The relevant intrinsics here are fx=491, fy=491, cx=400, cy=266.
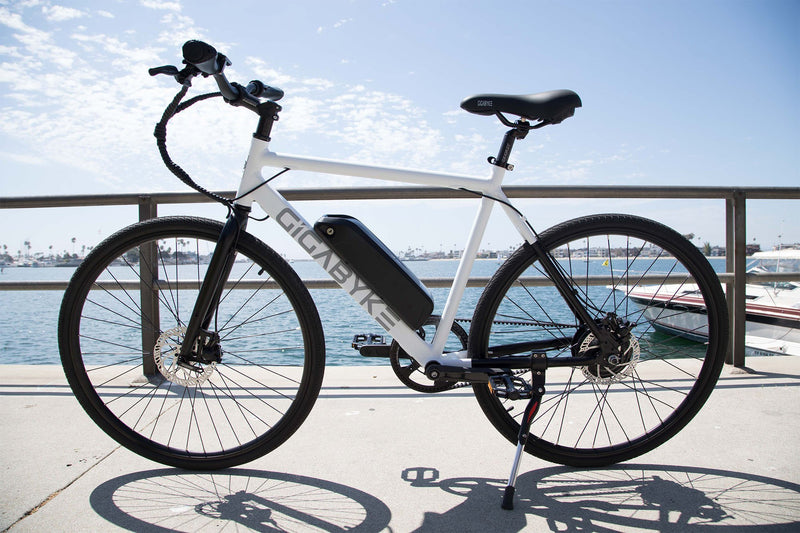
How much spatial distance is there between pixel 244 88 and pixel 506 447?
5.20 feet

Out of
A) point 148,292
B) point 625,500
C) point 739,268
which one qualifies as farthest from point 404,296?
point 739,268

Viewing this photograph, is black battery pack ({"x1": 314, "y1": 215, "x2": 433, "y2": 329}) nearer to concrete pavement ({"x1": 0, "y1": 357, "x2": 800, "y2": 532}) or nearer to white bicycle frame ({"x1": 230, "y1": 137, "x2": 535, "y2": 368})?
white bicycle frame ({"x1": 230, "y1": 137, "x2": 535, "y2": 368})

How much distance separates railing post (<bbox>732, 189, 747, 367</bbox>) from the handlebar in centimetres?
265

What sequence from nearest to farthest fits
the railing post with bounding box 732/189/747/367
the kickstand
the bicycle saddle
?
the kickstand, the bicycle saddle, the railing post with bounding box 732/189/747/367

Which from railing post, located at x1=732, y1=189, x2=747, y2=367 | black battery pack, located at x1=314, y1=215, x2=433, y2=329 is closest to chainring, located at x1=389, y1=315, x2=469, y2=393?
black battery pack, located at x1=314, y1=215, x2=433, y2=329

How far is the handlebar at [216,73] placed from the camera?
4.92ft

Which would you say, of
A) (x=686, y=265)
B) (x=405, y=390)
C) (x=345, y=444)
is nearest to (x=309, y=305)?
(x=345, y=444)

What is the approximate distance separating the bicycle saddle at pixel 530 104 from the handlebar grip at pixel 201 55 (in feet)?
2.66

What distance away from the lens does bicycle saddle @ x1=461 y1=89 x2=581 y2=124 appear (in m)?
1.59

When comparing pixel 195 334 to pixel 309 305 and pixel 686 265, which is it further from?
pixel 686 265

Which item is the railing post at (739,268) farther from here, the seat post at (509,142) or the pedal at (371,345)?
the pedal at (371,345)

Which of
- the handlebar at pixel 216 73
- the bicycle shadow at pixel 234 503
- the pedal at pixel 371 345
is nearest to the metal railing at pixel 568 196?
the pedal at pixel 371 345

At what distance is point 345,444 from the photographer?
1874 millimetres

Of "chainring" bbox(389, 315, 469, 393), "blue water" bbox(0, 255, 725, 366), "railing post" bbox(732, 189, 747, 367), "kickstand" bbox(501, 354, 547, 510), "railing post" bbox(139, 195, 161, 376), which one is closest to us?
"kickstand" bbox(501, 354, 547, 510)
